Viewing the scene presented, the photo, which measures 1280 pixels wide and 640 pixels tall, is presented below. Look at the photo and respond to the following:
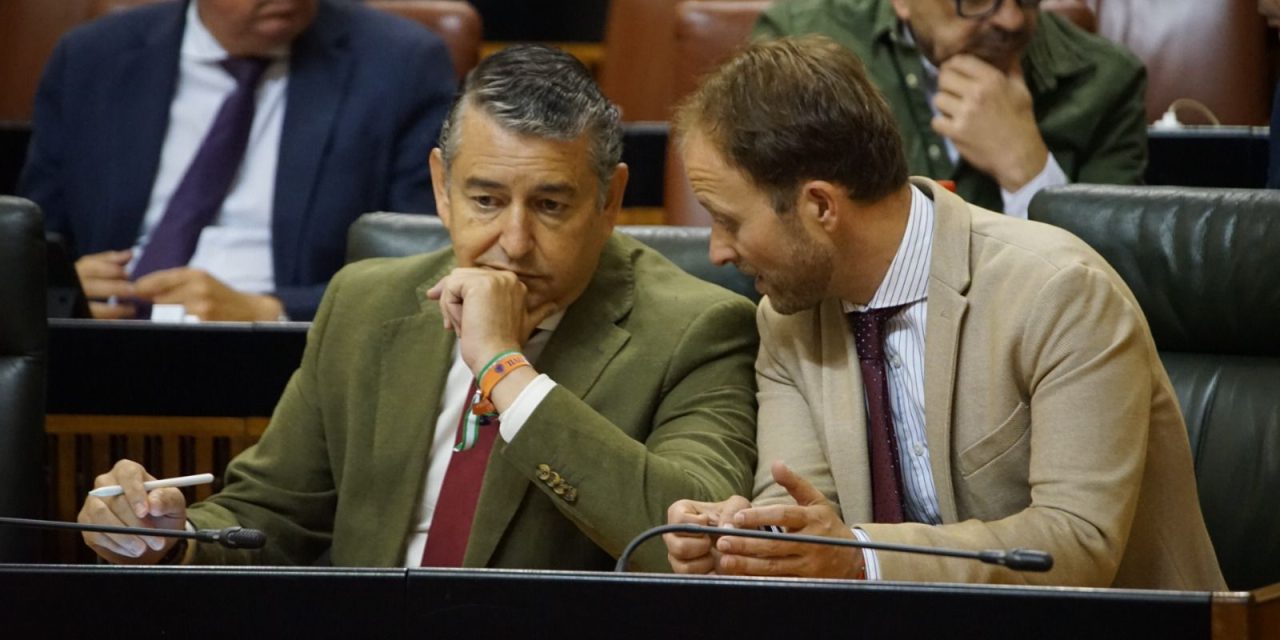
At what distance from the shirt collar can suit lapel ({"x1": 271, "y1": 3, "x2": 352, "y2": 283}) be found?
1.54 m

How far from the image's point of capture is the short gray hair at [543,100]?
76.3 inches

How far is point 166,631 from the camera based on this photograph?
1.28 m

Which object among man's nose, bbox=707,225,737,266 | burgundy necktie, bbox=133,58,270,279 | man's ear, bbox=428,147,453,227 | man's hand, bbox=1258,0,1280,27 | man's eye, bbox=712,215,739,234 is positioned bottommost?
burgundy necktie, bbox=133,58,270,279

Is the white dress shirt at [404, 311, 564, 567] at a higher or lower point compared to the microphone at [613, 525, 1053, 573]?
lower

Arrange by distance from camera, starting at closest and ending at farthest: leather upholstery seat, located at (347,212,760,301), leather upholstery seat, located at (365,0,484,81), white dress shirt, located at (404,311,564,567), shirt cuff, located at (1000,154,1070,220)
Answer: white dress shirt, located at (404,311,564,567), leather upholstery seat, located at (347,212,760,301), shirt cuff, located at (1000,154,1070,220), leather upholstery seat, located at (365,0,484,81)

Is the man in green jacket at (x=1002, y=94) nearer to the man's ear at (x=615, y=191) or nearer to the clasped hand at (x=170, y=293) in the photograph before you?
the man's ear at (x=615, y=191)

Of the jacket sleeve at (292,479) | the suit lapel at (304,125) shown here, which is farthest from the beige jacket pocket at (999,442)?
the suit lapel at (304,125)

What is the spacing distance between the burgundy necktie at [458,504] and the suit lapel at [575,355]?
0.09 feet

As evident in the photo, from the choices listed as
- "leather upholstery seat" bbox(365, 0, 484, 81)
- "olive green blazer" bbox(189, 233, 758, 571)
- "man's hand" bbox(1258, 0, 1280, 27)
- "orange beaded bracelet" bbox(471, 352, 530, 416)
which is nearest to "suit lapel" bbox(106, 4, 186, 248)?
"leather upholstery seat" bbox(365, 0, 484, 81)

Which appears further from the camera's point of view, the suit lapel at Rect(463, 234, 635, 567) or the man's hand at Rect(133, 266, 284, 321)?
the man's hand at Rect(133, 266, 284, 321)

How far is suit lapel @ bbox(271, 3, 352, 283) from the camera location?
10.3 feet

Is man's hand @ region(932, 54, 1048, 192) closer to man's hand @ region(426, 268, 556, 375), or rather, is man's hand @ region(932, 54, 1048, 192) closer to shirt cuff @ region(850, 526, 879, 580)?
man's hand @ region(426, 268, 556, 375)

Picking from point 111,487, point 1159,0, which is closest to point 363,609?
point 111,487

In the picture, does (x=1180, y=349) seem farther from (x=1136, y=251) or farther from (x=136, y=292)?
(x=136, y=292)
